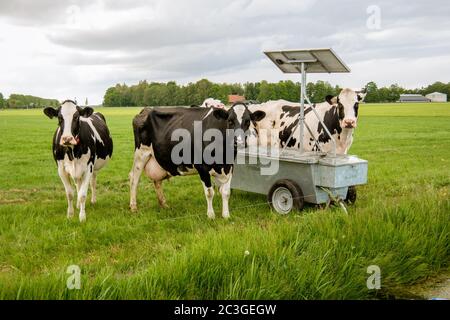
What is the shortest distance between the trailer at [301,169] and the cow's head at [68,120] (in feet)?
9.66

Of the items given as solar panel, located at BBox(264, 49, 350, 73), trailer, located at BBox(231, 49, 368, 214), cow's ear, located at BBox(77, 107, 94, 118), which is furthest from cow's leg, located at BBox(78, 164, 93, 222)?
solar panel, located at BBox(264, 49, 350, 73)

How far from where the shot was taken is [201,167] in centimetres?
841

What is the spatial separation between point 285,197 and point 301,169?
2.29 feet

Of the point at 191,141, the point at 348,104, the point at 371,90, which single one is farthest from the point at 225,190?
the point at 371,90

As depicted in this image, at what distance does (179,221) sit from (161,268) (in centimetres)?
372

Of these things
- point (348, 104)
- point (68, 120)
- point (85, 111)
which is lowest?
point (68, 120)

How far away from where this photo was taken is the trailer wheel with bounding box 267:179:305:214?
812 cm

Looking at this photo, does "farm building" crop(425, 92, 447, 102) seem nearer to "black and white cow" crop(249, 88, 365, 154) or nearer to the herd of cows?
"black and white cow" crop(249, 88, 365, 154)

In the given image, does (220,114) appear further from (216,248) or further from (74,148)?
(216,248)

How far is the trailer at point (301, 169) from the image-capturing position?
7.96 meters

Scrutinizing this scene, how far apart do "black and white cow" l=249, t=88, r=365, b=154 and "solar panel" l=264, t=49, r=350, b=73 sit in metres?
1.21

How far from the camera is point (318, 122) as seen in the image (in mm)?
10562

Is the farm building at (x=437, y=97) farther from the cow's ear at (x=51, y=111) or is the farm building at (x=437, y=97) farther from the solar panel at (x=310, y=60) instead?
the cow's ear at (x=51, y=111)
